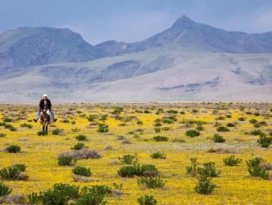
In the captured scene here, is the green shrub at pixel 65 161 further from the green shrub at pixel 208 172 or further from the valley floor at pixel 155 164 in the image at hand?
the green shrub at pixel 208 172

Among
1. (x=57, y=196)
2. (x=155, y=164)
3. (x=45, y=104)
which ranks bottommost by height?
(x=155, y=164)

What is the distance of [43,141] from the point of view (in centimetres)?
3027

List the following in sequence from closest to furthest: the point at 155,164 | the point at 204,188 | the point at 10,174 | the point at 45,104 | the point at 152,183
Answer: the point at 204,188 → the point at 152,183 → the point at 10,174 → the point at 155,164 → the point at 45,104

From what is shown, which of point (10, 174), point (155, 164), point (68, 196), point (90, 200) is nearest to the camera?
point (90, 200)

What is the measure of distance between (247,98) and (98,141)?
494 feet

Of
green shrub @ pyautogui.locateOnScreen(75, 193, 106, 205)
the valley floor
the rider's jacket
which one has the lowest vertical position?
the valley floor

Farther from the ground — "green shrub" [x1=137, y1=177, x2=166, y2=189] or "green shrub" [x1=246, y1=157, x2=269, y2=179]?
"green shrub" [x1=246, y1=157, x2=269, y2=179]

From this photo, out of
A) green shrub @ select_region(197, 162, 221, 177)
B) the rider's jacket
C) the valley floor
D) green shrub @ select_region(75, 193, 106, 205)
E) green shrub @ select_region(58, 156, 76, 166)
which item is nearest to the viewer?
green shrub @ select_region(75, 193, 106, 205)

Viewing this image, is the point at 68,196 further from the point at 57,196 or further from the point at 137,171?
the point at 137,171

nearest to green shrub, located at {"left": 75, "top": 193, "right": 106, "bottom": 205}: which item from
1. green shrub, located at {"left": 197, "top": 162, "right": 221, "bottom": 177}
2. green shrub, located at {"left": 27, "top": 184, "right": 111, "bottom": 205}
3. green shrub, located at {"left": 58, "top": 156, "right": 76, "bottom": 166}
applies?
green shrub, located at {"left": 27, "top": 184, "right": 111, "bottom": 205}

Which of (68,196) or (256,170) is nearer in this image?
(68,196)

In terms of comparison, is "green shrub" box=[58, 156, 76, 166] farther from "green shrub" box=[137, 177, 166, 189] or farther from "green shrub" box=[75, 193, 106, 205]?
"green shrub" box=[75, 193, 106, 205]

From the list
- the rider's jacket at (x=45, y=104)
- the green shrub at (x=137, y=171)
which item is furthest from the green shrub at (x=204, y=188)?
the rider's jacket at (x=45, y=104)

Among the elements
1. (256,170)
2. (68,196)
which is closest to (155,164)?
(256,170)
